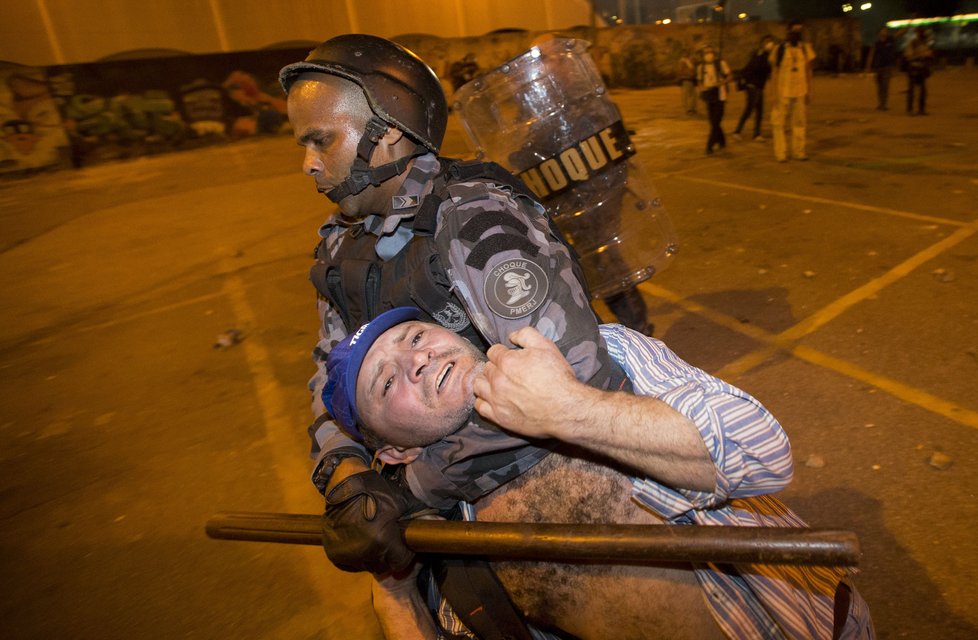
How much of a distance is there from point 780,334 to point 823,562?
3582 millimetres

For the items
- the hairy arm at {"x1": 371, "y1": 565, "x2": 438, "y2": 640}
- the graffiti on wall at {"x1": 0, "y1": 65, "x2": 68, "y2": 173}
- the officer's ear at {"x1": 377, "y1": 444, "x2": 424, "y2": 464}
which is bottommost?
the hairy arm at {"x1": 371, "y1": 565, "x2": 438, "y2": 640}

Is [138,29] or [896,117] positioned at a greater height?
[138,29]

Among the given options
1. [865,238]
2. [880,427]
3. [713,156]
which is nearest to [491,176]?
[880,427]

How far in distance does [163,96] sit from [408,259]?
22380mm

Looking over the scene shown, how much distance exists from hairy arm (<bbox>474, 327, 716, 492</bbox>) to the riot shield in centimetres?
241

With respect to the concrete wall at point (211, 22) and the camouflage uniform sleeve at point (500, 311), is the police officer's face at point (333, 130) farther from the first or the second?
the concrete wall at point (211, 22)

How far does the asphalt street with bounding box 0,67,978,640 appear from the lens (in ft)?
8.62

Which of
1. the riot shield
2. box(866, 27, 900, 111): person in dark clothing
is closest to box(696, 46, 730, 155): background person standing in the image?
box(866, 27, 900, 111): person in dark clothing

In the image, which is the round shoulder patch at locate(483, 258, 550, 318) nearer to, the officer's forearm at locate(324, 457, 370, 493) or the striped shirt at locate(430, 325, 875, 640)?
the striped shirt at locate(430, 325, 875, 640)

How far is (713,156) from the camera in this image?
9914mm

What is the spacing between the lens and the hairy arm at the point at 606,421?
1110mm

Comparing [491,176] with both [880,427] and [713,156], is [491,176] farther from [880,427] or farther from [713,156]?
[713,156]

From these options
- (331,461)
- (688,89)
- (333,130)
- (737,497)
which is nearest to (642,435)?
(737,497)

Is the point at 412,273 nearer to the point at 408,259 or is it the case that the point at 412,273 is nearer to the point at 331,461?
the point at 408,259
